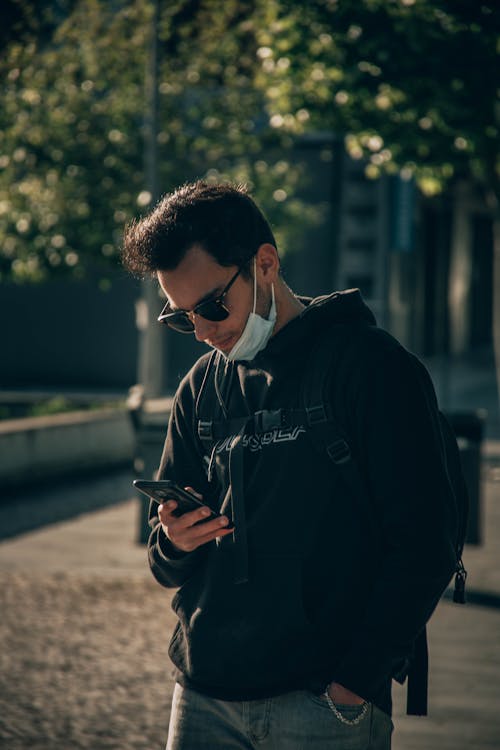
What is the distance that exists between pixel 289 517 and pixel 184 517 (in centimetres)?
22

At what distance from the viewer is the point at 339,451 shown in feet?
7.58

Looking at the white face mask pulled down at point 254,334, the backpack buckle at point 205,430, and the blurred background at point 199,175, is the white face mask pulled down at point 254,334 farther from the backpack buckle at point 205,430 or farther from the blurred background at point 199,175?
the blurred background at point 199,175

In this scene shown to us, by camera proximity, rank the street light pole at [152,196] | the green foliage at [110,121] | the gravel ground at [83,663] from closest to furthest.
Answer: the gravel ground at [83,663], the street light pole at [152,196], the green foliage at [110,121]

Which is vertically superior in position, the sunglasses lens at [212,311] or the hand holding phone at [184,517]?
the sunglasses lens at [212,311]

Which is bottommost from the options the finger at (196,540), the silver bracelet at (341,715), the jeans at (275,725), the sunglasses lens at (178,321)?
the jeans at (275,725)

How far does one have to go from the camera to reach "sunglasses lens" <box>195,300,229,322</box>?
8.13ft

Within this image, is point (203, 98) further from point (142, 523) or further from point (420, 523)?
point (420, 523)

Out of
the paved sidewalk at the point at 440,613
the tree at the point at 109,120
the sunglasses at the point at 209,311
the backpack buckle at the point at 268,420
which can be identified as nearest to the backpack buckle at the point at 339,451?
the backpack buckle at the point at 268,420

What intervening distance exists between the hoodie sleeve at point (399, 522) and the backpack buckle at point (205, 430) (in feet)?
1.25

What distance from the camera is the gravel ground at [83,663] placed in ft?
16.9

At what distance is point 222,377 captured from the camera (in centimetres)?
261

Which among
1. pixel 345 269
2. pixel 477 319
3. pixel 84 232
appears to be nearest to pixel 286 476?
pixel 84 232

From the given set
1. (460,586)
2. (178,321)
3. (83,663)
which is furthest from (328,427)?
(83,663)

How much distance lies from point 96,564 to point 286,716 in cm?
632
